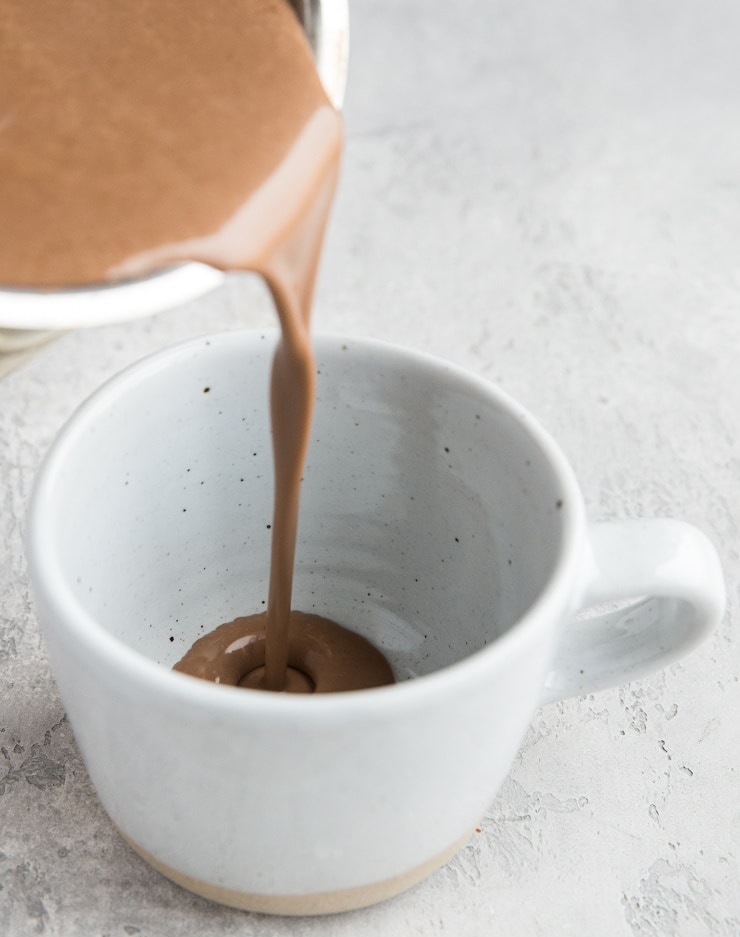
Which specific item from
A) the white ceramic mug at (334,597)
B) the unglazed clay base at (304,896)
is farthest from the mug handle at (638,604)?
the unglazed clay base at (304,896)

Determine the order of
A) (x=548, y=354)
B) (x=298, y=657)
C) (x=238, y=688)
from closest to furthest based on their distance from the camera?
(x=238, y=688) < (x=298, y=657) < (x=548, y=354)

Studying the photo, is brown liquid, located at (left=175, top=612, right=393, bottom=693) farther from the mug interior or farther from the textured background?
the textured background

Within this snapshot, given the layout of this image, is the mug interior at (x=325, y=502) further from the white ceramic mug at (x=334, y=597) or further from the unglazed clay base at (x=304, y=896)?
the unglazed clay base at (x=304, y=896)

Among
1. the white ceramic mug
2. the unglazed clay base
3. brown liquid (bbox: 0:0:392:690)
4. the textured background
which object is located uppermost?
brown liquid (bbox: 0:0:392:690)

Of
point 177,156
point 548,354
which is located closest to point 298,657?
point 177,156

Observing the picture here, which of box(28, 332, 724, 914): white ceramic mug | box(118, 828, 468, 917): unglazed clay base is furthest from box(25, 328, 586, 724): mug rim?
box(118, 828, 468, 917): unglazed clay base

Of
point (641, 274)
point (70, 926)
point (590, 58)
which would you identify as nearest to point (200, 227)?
point (70, 926)

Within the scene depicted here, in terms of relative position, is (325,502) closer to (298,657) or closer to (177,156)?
(298,657)
